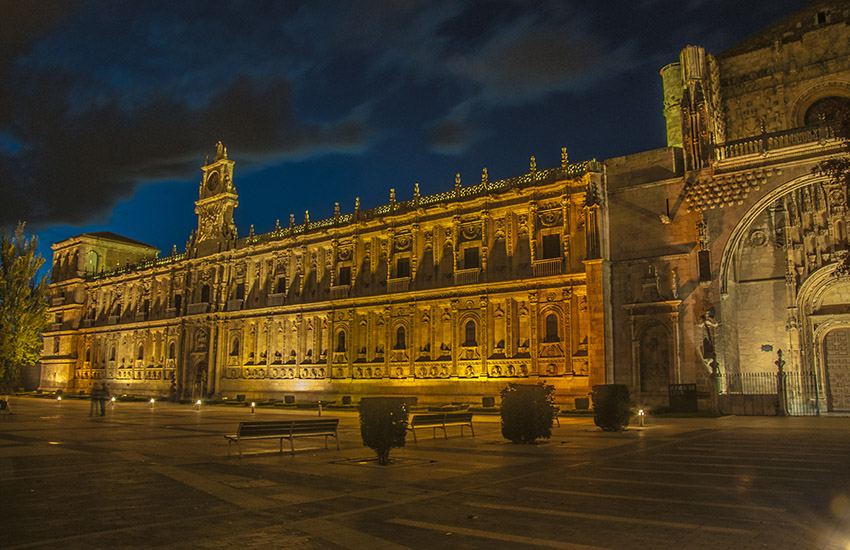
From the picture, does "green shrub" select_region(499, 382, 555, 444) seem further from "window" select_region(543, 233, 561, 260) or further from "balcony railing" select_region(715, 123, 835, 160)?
"balcony railing" select_region(715, 123, 835, 160)

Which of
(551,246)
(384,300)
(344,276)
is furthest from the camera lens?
(344,276)

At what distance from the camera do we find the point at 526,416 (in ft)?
58.1

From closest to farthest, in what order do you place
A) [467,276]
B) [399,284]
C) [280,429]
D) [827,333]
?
[280,429] → [827,333] → [467,276] → [399,284]

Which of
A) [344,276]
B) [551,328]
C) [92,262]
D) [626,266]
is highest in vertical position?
[92,262]

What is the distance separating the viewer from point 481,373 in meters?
37.2

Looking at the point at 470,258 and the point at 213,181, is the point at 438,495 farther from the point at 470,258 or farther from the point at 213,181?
the point at 213,181

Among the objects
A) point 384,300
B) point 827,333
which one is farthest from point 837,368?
point 384,300

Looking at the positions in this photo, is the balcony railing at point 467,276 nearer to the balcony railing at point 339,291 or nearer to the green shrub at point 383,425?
the balcony railing at point 339,291

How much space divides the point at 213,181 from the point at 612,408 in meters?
49.3

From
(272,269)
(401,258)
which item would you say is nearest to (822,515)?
(401,258)

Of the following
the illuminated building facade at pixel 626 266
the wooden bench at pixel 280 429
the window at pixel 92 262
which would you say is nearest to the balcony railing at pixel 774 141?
the illuminated building facade at pixel 626 266

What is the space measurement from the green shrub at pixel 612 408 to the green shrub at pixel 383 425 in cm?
967

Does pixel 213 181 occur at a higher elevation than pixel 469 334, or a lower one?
higher

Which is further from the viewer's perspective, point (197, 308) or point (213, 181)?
point (213, 181)
